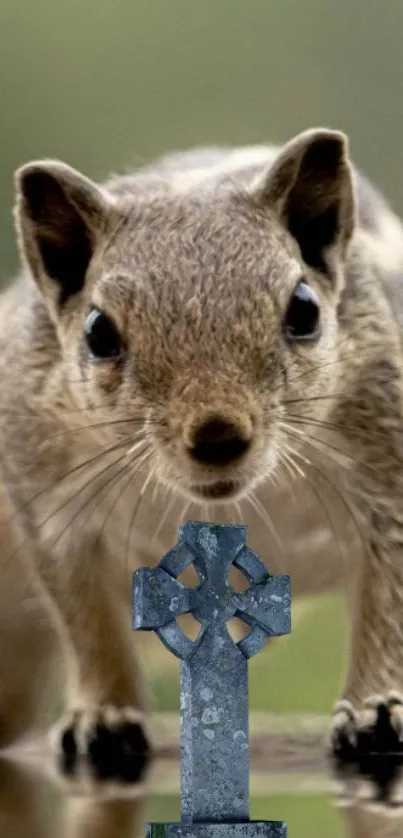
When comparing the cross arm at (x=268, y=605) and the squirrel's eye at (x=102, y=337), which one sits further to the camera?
the squirrel's eye at (x=102, y=337)

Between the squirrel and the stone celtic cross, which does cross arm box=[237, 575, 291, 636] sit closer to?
the stone celtic cross

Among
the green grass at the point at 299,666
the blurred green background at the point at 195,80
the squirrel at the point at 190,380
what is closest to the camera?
the squirrel at the point at 190,380

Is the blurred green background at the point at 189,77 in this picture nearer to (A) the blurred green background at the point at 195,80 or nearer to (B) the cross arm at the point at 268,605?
(A) the blurred green background at the point at 195,80

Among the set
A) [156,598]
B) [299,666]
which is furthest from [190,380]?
[299,666]

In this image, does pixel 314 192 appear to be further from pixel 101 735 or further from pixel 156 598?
pixel 156 598

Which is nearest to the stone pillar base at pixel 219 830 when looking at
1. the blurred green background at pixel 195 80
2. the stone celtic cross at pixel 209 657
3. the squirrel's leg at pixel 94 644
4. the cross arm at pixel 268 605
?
the stone celtic cross at pixel 209 657

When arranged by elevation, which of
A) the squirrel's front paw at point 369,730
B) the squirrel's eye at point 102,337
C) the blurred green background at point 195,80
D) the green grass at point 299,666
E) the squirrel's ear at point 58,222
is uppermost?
the blurred green background at point 195,80

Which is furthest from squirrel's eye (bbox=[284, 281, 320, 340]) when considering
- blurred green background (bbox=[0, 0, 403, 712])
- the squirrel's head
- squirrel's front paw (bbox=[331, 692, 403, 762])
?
blurred green background (bbox=[0, 0, 403, 712])
